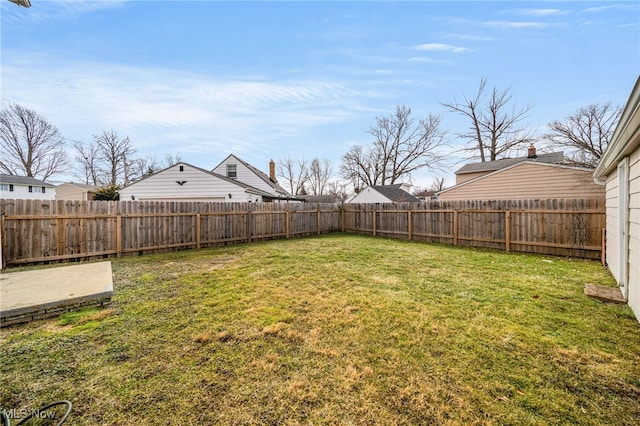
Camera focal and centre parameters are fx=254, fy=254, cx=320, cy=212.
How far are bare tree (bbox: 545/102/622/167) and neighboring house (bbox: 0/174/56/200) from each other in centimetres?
4352

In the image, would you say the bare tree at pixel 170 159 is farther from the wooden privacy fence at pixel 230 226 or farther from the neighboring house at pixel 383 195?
the wooden privacy fence at pixel 230 226

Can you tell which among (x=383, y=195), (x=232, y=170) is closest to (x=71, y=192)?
(x=232, y=170)

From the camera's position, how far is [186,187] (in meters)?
13.2

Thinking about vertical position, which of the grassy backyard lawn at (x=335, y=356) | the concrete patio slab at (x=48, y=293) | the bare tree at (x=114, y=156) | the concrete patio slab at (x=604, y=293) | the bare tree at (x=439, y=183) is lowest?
the grassy backyard lawn at (x=335, y=356)

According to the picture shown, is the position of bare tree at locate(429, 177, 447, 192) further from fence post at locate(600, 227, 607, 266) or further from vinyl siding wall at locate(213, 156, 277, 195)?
fence post at locate(600, 227, 607, 266)

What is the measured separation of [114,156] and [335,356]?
117 feet

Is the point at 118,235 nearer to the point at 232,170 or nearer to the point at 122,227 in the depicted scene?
the point at 122,227

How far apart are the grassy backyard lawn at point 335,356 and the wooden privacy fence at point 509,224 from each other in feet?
9.58

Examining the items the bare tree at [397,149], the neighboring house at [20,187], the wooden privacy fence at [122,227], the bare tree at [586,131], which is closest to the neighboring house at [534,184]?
the bare tree at [586,131]

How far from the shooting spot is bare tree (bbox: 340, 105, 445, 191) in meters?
25.4

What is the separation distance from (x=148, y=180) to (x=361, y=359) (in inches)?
582

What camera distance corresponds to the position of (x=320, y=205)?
41.5 ft

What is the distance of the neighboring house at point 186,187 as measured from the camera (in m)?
13.2

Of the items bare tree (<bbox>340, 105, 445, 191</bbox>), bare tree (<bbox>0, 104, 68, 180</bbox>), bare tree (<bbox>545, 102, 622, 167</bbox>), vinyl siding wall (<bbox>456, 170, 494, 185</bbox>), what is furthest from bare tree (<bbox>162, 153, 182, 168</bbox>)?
bare tree (<bbox>545, 102, 622, 167</bbox>)
